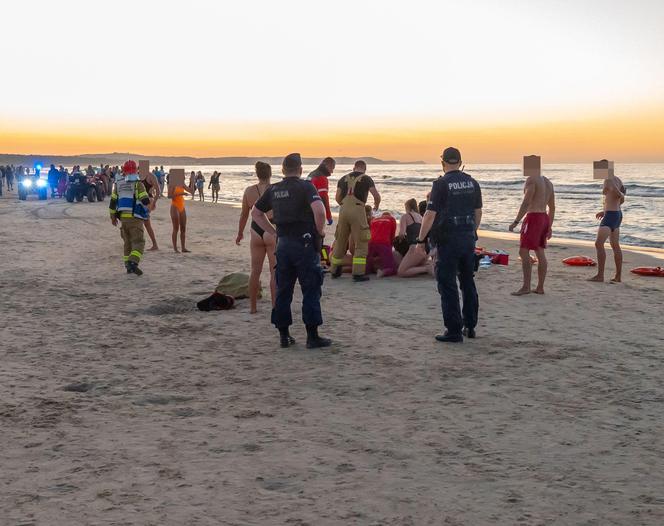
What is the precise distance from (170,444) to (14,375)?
214 centimetres

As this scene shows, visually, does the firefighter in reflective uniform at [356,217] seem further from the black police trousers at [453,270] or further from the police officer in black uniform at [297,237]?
the police officer in black uniform at [297,237]

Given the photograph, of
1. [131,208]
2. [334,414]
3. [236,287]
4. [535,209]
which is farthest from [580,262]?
[334,414]

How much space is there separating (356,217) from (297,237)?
12.6 feet

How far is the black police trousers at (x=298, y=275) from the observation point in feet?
21.0

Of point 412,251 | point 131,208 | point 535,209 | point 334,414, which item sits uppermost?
point 535,209

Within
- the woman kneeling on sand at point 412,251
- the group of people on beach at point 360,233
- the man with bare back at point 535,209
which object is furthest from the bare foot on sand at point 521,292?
the woman kneeling on sand at point 412,251

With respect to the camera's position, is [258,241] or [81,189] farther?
[81,189]

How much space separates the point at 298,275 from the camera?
6508mm

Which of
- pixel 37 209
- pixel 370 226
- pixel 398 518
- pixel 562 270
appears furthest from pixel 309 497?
pixel 37 209

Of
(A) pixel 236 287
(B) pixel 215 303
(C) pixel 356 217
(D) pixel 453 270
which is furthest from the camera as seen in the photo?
(C) pixel 356 217

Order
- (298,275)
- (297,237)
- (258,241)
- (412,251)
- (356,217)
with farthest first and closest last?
(412,251), (356,217), (258,241), (298,275), (297,237)

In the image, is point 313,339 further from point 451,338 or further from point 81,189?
point 81,189

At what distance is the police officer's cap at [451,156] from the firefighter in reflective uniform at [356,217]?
3.43 metres

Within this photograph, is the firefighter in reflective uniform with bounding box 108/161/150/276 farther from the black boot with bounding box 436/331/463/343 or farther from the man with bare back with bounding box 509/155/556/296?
the black boot with bounding box 436/331/463/343
